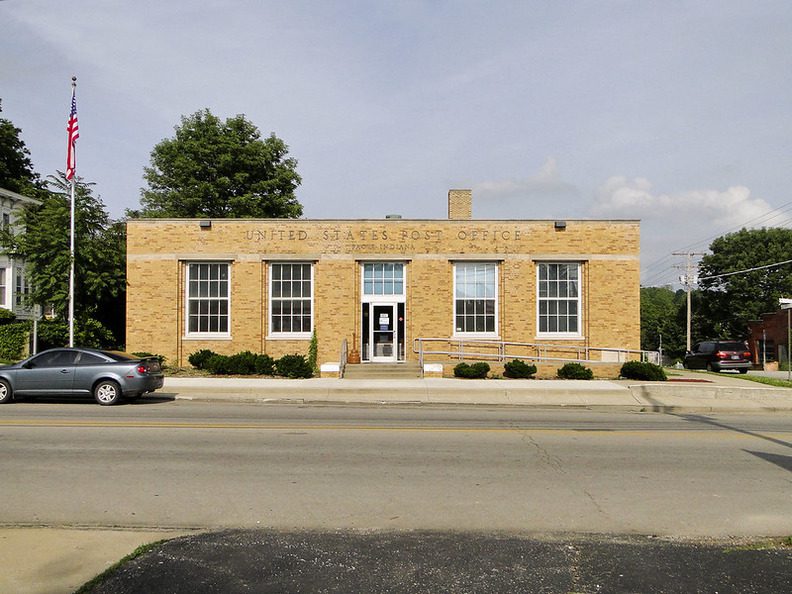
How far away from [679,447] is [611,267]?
15.7 m

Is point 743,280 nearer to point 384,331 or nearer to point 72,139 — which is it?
point 384,331

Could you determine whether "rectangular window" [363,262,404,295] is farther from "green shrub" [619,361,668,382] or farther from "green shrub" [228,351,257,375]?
"green shrub" [619,361,668,382]

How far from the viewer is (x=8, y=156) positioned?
193 ft

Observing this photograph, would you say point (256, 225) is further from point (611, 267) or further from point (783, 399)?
point (783, 399)

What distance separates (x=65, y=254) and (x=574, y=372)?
18840 millimetres

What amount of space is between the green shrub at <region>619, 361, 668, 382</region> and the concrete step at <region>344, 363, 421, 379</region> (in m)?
7.43

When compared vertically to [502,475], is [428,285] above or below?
above

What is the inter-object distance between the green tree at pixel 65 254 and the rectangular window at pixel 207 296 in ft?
10.0

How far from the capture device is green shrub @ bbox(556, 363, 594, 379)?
23984 millimetres

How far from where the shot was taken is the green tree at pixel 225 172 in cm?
4588

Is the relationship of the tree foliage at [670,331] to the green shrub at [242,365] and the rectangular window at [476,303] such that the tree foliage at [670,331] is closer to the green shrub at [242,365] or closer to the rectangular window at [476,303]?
the rectangular window at [476,303]

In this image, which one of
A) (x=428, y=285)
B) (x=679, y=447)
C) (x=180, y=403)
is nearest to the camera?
(x=679, y=447)

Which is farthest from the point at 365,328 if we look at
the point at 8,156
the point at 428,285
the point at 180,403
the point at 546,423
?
the point at 8,156

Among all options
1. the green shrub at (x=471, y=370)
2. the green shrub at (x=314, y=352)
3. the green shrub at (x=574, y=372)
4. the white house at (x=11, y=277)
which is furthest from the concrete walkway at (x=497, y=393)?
the white house at (x=11, y=277)
